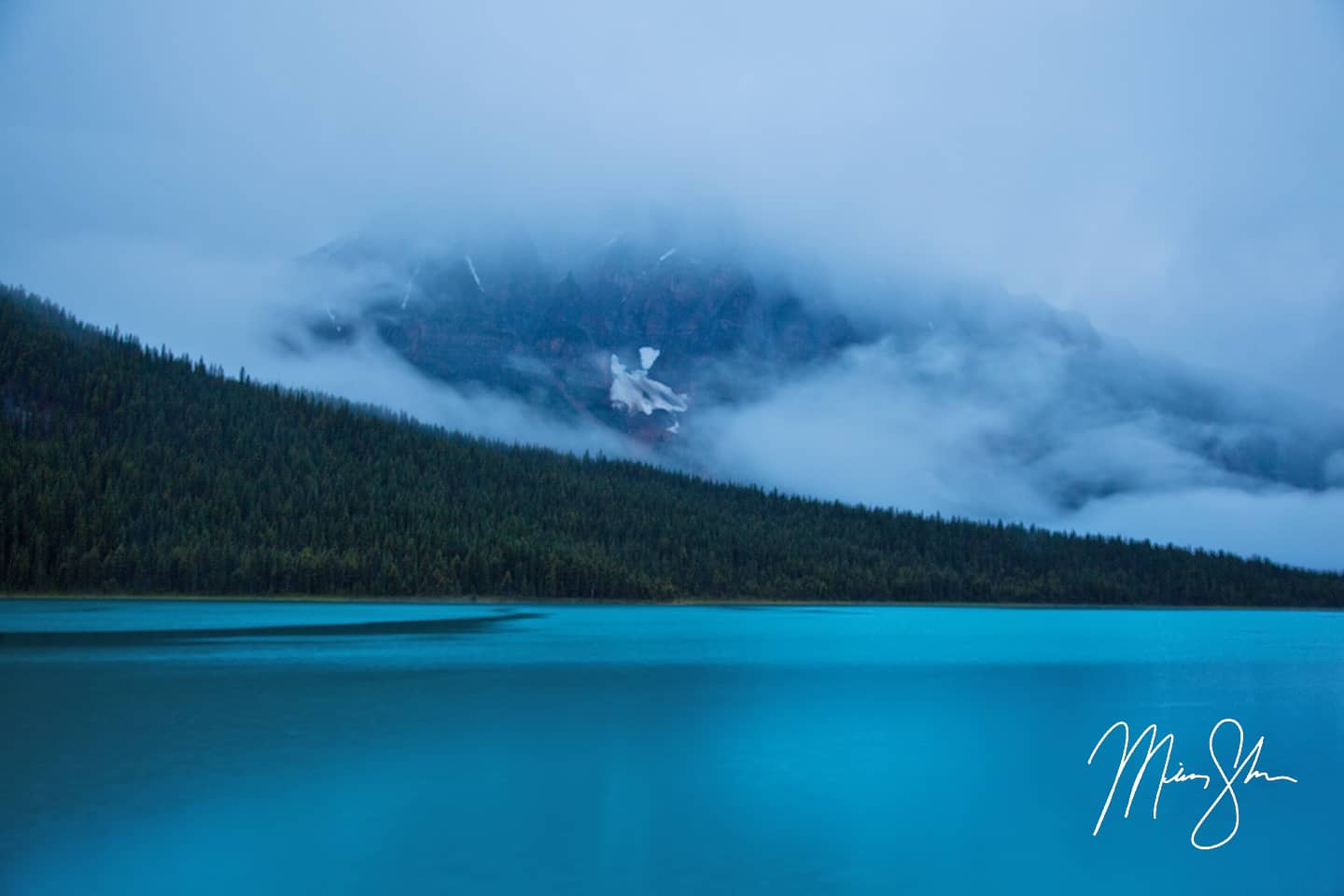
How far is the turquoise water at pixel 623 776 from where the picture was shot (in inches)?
837

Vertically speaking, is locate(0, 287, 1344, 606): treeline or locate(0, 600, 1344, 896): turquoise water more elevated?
locate(0, 287, 1344, 606): treeline

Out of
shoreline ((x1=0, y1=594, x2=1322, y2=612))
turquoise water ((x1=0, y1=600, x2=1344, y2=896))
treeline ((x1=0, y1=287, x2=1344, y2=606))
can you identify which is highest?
treeline ((x1=0, y1=287, x2=1344, y2=606))

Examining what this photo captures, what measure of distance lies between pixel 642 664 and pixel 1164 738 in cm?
3198

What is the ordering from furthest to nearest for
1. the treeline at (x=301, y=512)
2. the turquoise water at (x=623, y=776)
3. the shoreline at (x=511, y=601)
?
the treeline at (x=301, y=512) → the shoreline at (x=511, y=601) → the turquoise water at (x=623, y=776)

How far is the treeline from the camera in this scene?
13062cm
